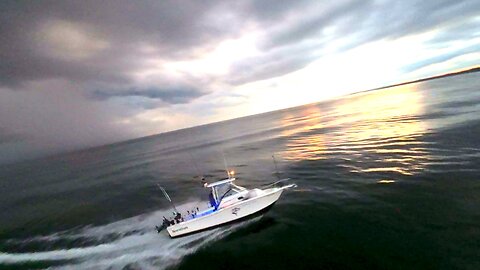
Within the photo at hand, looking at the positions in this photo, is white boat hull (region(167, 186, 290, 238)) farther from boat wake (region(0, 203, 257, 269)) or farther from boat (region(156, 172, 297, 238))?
boat wake (region(0, 203, 257, 269))

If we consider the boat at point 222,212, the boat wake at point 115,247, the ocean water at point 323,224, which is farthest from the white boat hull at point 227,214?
the ocean water at point 323,224

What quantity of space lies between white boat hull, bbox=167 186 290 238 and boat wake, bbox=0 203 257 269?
71 cm

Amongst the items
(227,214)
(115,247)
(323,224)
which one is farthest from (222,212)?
(115,247)

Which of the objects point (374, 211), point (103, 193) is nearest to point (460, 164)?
point (374, 211)

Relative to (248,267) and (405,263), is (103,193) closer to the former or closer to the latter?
(248,267)

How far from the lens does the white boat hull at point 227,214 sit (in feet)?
71.8

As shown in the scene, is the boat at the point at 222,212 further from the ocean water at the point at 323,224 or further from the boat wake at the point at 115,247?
the ocean water at the point at 323,224

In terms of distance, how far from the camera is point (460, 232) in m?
16.0

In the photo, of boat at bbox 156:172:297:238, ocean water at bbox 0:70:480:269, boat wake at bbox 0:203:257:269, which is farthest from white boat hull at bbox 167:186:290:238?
ocean water at bbox 0:70:480:269

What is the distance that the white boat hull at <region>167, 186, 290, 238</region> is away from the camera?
21891 mm

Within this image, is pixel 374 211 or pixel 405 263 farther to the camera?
pixel 374 211

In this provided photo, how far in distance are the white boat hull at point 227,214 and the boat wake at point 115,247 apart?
2.31ft

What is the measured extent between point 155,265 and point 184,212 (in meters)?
10.3

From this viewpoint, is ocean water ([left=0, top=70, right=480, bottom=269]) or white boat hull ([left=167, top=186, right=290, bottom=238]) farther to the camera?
white boat hull ([left=167, top=186, right=290, bottom=238])
